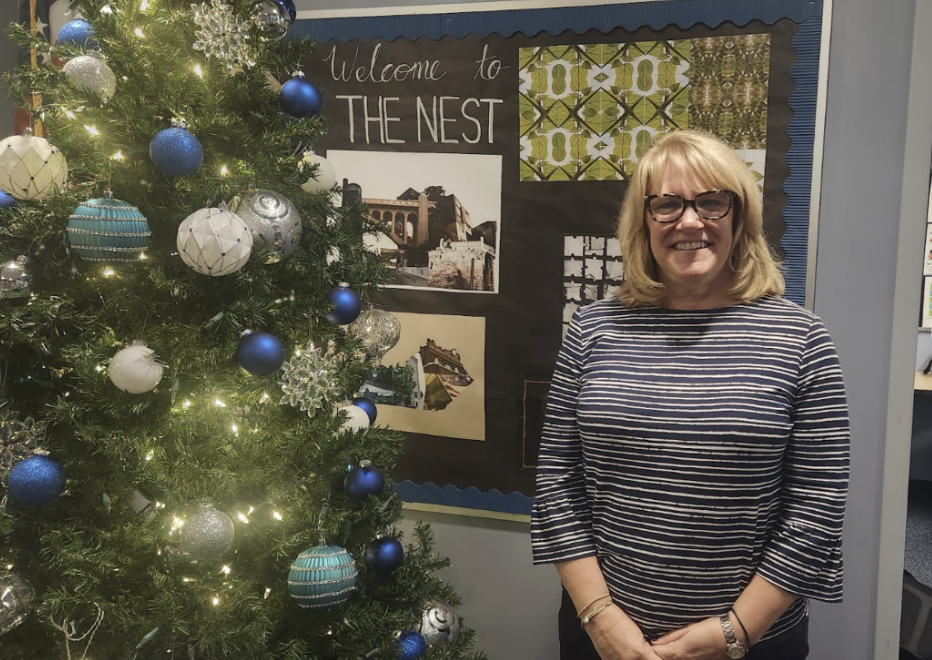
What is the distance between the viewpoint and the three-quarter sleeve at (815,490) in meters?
1.12

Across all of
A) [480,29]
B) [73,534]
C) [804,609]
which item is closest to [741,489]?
[804,609]

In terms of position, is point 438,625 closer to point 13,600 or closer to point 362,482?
point 362,482

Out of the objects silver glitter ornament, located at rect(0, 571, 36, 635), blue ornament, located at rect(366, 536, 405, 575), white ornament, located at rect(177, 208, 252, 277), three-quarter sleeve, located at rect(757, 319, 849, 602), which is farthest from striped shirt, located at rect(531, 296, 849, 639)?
silver glitter ornament, located at rect(0, 571, 36, 635)

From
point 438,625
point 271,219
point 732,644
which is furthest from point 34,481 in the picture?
point 732,644

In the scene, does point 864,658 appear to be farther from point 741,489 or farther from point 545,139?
point 545,139

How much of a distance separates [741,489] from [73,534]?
1.14 meters

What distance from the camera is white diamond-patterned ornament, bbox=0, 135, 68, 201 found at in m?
1.07

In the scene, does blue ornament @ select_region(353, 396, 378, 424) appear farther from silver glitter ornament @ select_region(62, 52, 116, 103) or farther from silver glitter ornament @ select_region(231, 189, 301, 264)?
silver glitter ornament @ select_region(62, 52, 116, 103)

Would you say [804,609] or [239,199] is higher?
[239,199]

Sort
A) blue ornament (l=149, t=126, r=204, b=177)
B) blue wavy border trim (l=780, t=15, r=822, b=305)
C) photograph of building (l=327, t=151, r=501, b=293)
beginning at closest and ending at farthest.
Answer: blue ornament (l=149, t=126, r=204, b=177) < blue wavy border trim (l=780, t=15, r=822, b=305) < photograph of building (l=327, t=151, r=501, b=293)

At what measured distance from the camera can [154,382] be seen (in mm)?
1057

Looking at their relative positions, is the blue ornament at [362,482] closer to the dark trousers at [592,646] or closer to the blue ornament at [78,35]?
the dark trousers at [592,646]

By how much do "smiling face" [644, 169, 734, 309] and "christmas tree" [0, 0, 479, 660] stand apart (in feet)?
1.94

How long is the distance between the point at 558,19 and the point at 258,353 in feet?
3.76
